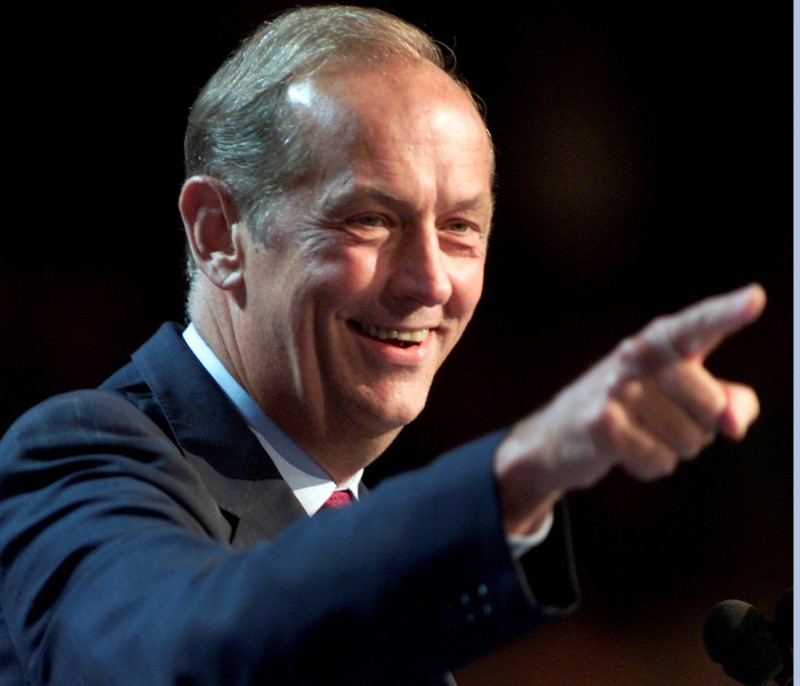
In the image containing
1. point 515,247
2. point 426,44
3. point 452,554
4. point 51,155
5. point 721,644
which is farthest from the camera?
Answer: point 515,247

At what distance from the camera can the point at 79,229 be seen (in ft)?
8.13

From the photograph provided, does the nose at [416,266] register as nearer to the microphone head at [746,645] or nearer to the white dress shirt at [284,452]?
the white dress shirt at [284,452]

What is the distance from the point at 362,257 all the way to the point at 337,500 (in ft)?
1.08

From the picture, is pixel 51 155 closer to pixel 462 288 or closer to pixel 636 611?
pixel 462 288

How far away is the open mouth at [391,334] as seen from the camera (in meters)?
1.56

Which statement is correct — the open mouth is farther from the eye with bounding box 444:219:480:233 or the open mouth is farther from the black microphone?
the black microphone

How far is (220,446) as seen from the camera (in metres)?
1.45

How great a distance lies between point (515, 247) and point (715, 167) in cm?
53

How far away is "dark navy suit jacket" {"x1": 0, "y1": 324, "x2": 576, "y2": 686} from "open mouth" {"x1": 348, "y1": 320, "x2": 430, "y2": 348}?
0.35 meters

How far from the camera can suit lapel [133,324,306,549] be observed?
139cm

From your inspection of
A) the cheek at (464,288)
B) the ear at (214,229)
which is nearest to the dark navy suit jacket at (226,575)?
the ear at (214,229)

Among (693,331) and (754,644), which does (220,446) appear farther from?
(693,331)

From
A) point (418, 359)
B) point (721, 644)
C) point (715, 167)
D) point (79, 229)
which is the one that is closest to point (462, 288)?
point (418, 359)

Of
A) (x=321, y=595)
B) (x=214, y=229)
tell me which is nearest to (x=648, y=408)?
(x=321, y=595)
